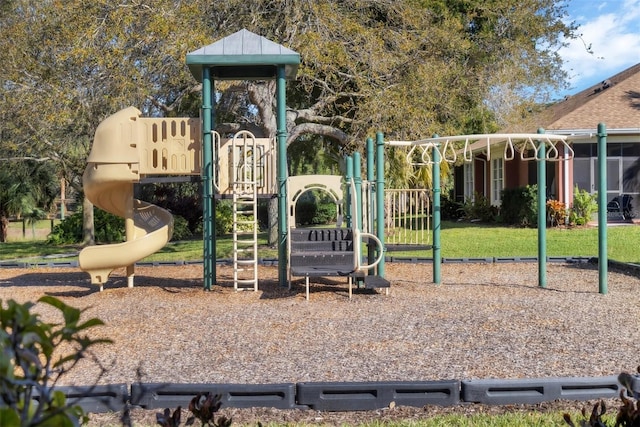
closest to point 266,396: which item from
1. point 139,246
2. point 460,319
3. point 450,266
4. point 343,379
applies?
point 343,379

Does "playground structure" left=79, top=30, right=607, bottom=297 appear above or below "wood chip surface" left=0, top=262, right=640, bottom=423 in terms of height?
above

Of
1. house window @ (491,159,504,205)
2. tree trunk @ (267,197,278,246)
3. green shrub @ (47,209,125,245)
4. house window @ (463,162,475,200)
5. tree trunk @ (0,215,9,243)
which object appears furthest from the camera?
house window @ (463,162,475,200)

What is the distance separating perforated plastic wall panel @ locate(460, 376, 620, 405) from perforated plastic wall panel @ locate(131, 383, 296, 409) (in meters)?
1.20

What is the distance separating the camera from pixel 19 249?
22.3 meters

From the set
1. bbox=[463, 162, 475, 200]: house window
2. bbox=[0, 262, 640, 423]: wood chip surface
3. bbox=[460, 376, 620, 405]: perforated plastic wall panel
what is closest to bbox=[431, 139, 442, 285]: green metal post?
bbox=[0, 262, 640, 423]: wood chip surface

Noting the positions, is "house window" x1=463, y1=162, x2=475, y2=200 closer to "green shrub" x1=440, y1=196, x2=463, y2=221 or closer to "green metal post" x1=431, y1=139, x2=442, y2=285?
"green shrub" x1=440, y1=196, x2=463, y2=221

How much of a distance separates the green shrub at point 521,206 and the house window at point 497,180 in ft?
6.67

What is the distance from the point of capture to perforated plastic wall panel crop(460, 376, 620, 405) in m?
4.46

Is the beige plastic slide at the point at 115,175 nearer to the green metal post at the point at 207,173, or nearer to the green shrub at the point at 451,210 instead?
the green metal post at the point at 207,173

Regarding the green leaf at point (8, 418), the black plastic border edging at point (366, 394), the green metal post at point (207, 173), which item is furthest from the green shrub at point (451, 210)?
the green leaf at point (8, 418)

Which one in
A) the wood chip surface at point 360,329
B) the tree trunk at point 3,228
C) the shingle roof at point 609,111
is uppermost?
the shingle roof at point 609,111

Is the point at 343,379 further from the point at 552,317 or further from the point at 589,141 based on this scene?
the point at 589,141

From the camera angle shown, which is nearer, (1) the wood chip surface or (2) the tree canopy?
(1) the wood chip surface

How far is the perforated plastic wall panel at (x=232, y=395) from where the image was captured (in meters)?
4.38
